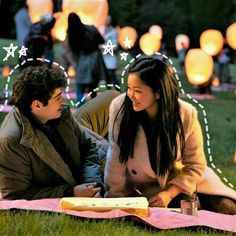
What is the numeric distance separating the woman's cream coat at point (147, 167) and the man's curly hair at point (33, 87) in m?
0.40

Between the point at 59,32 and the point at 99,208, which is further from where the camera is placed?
the point at 59,32

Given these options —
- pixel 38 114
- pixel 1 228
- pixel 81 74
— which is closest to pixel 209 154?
pixel 81 74

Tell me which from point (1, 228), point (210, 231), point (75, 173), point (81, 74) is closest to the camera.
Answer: point (1, 228)

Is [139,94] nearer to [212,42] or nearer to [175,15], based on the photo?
[212,42]

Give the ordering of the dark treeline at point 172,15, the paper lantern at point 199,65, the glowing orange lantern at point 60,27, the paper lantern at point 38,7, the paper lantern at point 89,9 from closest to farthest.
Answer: the paper lantern at point 89,9, the paper lantern at point 38,7, the glowing orange lantern at point 60,27, the paper lantern at point 199,65, the dark treeline at point 172,15

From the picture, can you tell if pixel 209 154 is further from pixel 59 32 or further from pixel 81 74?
pixel 59 32

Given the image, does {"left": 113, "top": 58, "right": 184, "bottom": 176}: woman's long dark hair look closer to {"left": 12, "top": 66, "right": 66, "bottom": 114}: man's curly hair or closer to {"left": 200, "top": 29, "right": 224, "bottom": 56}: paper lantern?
{"left": 12, "top": 66, "right": 66, "bottom": 114}: man's curly hair

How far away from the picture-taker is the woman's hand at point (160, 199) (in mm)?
4383

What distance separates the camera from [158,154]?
4.40 meters

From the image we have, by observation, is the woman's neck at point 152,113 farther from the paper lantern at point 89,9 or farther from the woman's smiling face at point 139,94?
the paper lantern at point 89,9

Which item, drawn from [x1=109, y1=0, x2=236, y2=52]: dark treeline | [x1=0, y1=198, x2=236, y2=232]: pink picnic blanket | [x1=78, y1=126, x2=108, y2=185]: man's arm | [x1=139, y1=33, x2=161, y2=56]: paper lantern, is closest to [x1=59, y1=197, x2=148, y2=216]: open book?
[x1=0, y1=198, x2=236, y2=232]: pink picnic blanket

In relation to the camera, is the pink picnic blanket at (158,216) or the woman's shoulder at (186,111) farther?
the woman's shoulder at (186,111)

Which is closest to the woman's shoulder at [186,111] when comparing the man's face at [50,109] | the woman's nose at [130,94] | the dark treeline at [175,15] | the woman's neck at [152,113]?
the woman's neck at [152,113]

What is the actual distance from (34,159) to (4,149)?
0.19 m
